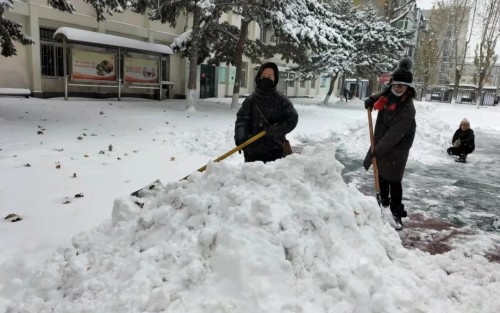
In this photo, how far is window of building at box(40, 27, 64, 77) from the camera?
1436cm

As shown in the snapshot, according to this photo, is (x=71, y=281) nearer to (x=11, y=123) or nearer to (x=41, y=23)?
(x=11, y=123)

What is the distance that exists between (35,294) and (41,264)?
0.48 meters

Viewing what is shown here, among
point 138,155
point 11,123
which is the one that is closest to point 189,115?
point 11,123

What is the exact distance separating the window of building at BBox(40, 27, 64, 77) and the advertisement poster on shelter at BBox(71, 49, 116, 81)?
1222 millimetres

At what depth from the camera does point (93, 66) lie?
14844 mm

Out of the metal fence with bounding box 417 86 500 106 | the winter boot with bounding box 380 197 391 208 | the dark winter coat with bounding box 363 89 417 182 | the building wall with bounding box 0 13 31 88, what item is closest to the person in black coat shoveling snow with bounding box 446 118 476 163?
the winter boot with bounding box 380 197 391 208

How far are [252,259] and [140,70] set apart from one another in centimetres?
1593

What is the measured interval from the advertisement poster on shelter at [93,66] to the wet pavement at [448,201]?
10523mm

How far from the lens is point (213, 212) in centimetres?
257

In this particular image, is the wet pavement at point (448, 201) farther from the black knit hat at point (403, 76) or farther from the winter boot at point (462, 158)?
the black knit hat at point (403, 76)

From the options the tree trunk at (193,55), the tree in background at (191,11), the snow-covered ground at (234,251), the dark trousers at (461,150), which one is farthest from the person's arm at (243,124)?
the tree trunk at (193,55)

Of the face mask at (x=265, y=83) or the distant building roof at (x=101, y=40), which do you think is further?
the distant building roof at (x=101, y=40)

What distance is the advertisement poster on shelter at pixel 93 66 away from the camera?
47.0 ft

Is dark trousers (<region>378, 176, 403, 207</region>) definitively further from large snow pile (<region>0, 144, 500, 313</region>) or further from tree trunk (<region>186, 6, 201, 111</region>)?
tree trunk (<region>186, 6, 201, 111</region>)
